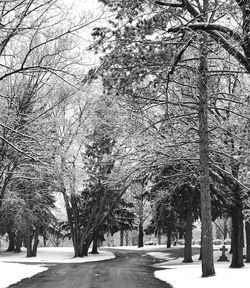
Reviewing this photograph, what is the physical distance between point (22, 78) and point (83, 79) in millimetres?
7382

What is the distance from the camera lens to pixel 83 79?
951cm

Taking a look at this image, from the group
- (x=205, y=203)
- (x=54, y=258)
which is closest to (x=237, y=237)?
(x=205, y=203)

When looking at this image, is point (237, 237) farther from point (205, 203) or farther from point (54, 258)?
point (54, 258)

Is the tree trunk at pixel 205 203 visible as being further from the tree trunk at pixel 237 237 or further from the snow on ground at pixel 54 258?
the snow on ground at pixel 54 258

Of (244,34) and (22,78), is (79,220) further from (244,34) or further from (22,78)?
(244,34)

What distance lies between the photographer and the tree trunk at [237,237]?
1924 cm

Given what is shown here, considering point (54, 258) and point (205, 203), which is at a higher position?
point (205, 203)

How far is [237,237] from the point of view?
19.7 meters

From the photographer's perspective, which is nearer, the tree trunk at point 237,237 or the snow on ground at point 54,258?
the tree trunk at point 237,237

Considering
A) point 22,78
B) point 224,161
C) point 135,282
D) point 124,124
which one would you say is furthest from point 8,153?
point 224,161

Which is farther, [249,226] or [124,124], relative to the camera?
[249,226]

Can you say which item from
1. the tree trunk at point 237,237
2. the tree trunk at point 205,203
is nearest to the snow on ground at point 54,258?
the tree trunk at point 237,237

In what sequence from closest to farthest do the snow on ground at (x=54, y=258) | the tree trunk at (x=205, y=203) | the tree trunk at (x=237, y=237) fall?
the tree trunk at (x=205, y=203) < the tree trunk at (x=237, y=237) < the snow on ground at (x=54, y=258)

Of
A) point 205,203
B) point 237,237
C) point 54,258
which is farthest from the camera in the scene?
point 54,258
